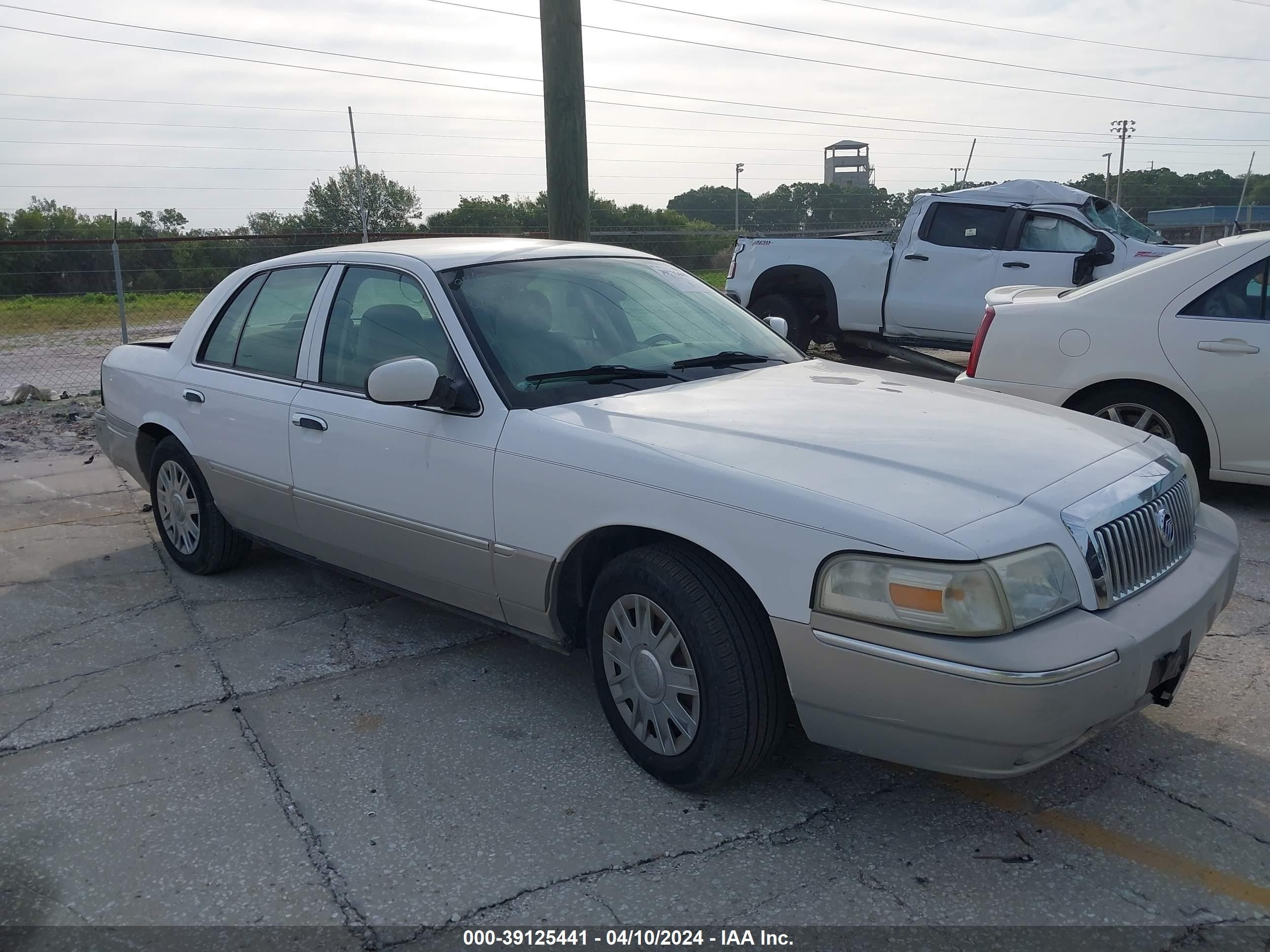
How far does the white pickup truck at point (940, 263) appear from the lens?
402 inches

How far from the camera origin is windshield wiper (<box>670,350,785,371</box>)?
4.00 m

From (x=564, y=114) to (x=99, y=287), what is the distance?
10191mm

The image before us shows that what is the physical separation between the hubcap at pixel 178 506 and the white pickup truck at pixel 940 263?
732cm

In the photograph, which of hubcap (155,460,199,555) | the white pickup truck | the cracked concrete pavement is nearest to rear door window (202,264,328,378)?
hubcap (155,460,199,555)

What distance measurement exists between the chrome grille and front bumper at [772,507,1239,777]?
2.6 inches

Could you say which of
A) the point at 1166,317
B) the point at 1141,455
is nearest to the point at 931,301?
the point at 1166,317

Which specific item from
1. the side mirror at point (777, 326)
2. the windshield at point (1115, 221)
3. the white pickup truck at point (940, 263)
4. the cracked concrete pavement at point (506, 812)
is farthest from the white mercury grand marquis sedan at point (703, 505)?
the windshield at point (1115, 221)

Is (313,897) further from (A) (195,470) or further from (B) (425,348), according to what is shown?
(A) (195,470)

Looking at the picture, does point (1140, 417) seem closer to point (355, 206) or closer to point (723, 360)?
point (723, 360)

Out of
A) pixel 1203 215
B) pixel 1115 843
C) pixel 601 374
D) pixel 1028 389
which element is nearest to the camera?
pixel 1115 843

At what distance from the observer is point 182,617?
4820 millimetres

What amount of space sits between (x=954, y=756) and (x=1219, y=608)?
1206mm

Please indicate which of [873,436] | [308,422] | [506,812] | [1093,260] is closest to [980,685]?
[873,436]

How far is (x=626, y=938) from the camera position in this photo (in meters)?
2.56
